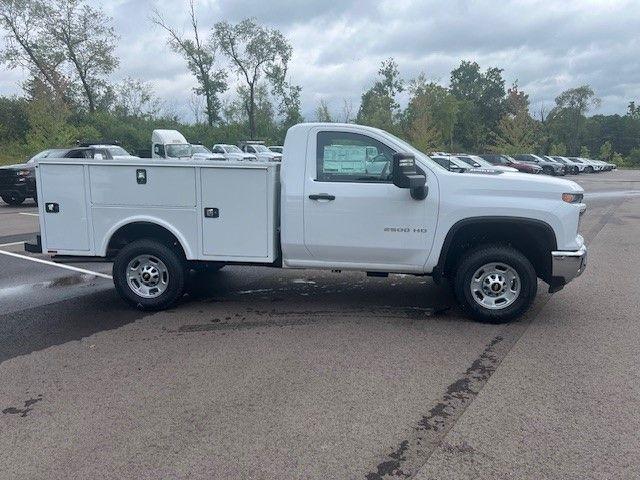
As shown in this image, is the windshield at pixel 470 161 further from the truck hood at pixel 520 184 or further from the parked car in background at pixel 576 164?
the truck hood at pixel 520 184

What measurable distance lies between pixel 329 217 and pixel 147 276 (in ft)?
7.31

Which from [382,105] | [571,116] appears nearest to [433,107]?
[382,105]

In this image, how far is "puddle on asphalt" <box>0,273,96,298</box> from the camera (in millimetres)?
7453

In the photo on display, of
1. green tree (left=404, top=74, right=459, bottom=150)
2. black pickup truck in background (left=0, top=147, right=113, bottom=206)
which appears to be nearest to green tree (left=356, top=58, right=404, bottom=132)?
green tree (left=404, top=74, right=459, bottom=150)

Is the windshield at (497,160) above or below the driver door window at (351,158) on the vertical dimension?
below

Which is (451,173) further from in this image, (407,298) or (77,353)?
(77,353)

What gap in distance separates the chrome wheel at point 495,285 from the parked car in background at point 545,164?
150 ft

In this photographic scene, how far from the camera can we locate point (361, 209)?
5945 millimetres

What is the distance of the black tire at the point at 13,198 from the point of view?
18.1 metres

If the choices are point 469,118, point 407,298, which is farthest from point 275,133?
point 407,298

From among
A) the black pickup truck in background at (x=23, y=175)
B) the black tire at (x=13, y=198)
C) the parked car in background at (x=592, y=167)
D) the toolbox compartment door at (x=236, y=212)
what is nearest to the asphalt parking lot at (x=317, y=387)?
the toolbox compartment door at (x=236, y=212)

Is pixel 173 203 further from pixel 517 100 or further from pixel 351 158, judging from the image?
pixel 517 100

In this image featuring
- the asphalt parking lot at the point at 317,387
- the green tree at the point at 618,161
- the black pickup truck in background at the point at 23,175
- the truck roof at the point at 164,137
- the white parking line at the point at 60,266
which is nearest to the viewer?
the asphalt parking lot at the point at 317,387

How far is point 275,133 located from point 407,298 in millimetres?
54531
